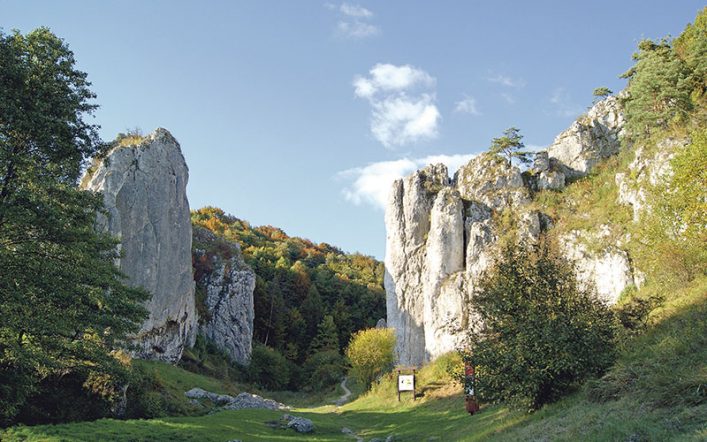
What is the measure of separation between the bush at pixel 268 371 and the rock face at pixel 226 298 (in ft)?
4.81

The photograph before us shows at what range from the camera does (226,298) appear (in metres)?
69.6

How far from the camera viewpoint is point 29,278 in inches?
642

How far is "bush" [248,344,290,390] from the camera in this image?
65.8 meters

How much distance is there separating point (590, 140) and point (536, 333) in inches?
1577

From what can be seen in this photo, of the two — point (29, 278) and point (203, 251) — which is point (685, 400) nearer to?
point (29, 278)

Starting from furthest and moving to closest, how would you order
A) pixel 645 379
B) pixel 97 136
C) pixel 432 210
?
1. pixel 432 210
2. pixel 97 136
3. pixel 645 379

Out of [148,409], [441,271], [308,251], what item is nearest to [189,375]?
[148,409]

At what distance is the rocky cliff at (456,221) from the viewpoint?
46.2m

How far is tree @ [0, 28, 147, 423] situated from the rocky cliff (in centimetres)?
3017

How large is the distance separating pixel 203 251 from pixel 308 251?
54.3m

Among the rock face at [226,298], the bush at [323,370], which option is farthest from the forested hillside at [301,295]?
the bush at [323,370]

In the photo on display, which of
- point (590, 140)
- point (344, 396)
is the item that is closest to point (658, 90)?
point (590, 140)

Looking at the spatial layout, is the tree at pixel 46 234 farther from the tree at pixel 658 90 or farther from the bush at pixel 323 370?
the bush at pixel 323 370

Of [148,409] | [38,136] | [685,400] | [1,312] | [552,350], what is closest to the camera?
[685,400]
